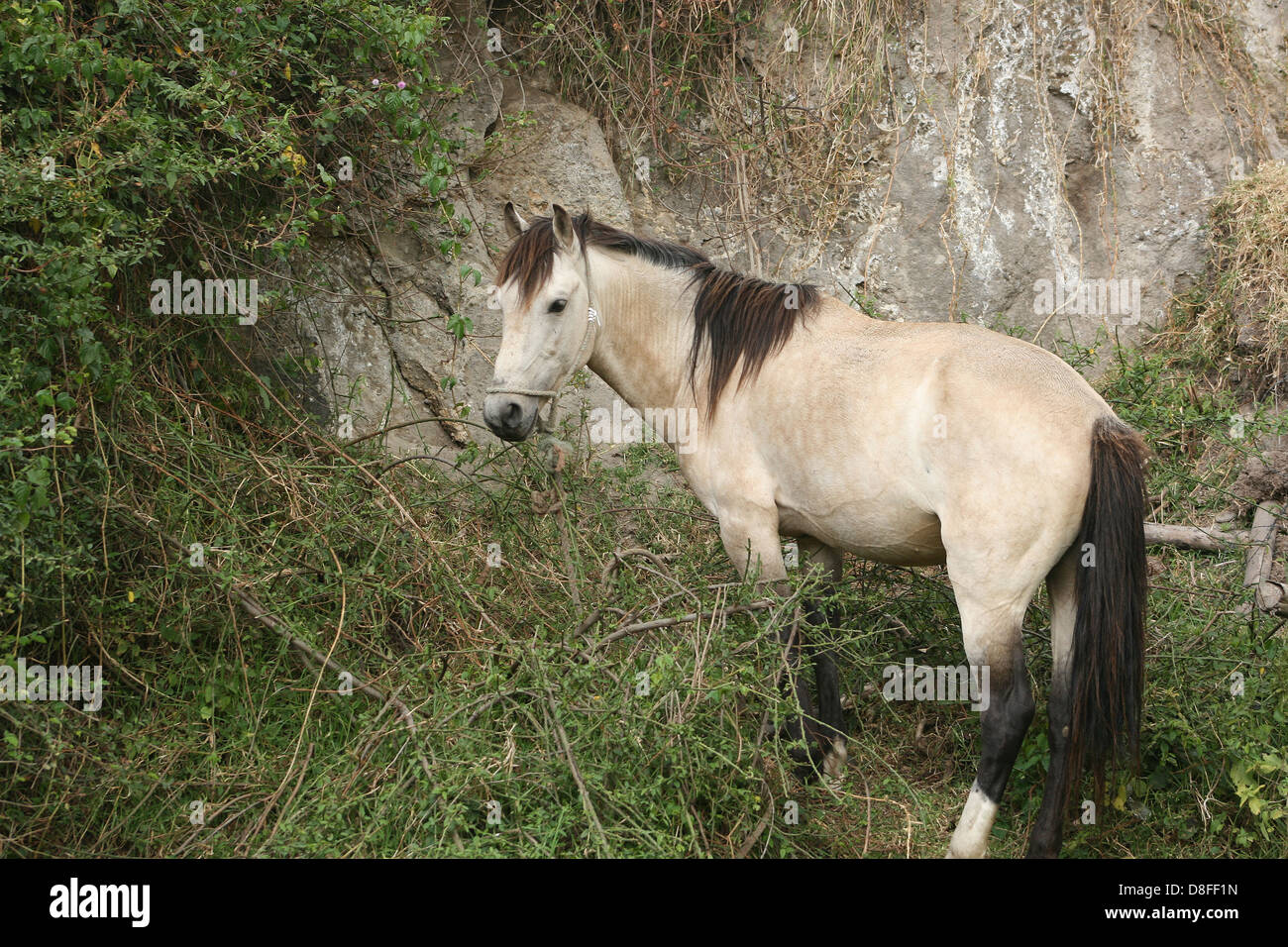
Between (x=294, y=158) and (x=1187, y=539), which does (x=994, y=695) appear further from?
(x=294, y=158)

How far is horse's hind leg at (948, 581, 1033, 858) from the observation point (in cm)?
395

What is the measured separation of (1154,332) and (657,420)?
14.0 feet

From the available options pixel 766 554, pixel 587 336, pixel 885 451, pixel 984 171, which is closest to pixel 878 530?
pixel 885 451

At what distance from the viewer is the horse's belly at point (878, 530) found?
420cm

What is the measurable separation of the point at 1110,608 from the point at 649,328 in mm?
2306

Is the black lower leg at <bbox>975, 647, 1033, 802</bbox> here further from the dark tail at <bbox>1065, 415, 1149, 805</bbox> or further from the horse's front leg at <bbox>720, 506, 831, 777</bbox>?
the horse's front leg at <bbox>720, 506, 831, 777</bbox>

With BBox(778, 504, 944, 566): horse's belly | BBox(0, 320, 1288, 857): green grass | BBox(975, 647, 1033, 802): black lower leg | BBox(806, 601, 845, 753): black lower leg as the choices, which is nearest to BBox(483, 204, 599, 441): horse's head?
BBox(0, 320, 1288, 857): green grass

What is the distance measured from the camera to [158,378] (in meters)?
5.16

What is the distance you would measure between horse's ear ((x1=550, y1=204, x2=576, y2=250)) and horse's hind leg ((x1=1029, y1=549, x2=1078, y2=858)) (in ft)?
7.95

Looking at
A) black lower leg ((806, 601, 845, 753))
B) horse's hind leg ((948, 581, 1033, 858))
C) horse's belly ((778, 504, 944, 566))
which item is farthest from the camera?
black lower leg ((806, 601, 845, 753))

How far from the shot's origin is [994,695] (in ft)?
13.1
